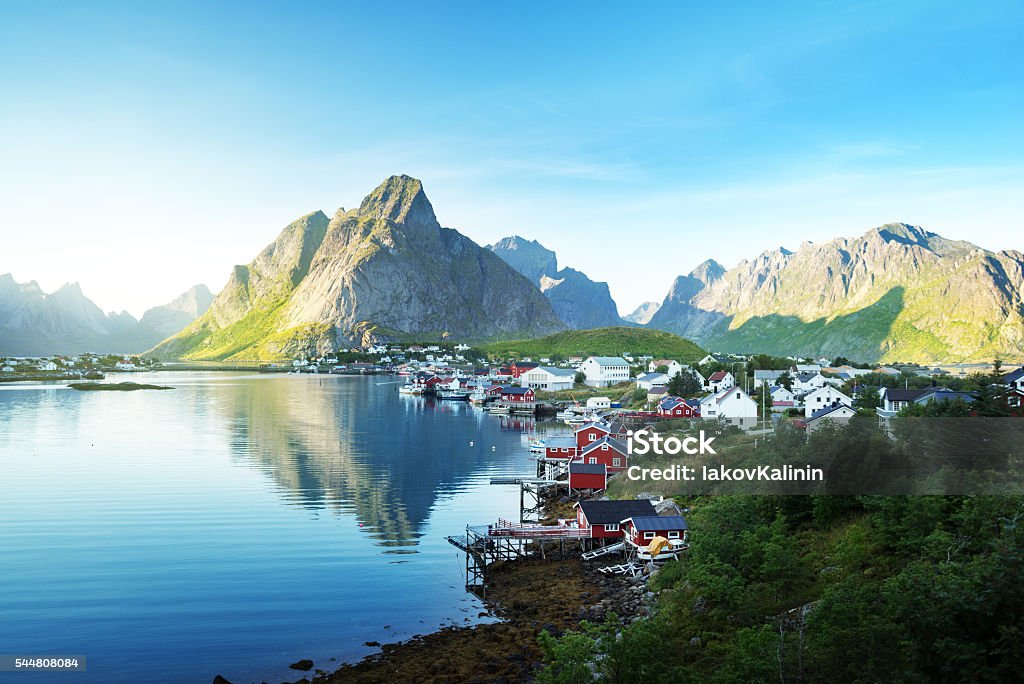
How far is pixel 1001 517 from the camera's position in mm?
20453

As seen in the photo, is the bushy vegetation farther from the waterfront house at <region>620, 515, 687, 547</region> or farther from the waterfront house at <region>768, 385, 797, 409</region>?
the waterfront house at <region>768, 385, 797, 409</region>

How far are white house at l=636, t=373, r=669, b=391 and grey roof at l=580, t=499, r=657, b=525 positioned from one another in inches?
2648

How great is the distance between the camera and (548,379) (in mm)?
132750

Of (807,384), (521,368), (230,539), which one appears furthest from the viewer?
(521,368)

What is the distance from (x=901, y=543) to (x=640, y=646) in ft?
38.2

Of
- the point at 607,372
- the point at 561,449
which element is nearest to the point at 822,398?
the point at 561,449

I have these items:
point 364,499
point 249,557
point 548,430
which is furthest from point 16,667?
point 548,430

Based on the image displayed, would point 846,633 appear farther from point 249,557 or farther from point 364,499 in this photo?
point 364,499

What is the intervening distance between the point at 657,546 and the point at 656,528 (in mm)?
961

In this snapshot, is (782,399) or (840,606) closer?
(840,606)

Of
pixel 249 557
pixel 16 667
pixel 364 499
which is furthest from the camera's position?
pixel 364 499

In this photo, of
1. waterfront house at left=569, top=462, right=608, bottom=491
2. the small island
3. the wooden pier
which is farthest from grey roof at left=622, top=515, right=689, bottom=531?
the small island

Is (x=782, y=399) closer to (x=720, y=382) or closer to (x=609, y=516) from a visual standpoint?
(x=720, y=382)

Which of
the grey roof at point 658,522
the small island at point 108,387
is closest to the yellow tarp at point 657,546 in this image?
the grey roof at point 658,522
